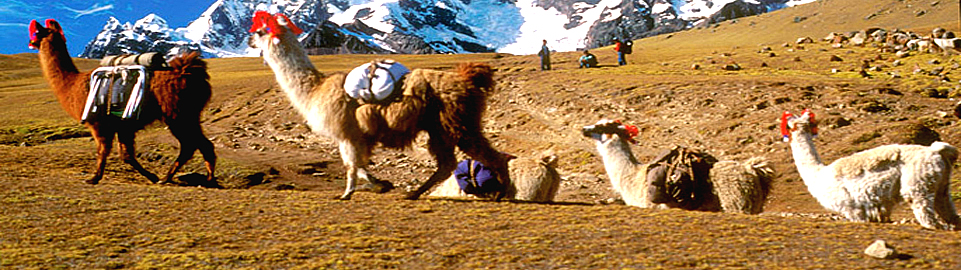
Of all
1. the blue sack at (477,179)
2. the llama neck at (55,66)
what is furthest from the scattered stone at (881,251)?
the llama neck at (55,66)

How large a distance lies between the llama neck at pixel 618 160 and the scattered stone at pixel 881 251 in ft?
13.6

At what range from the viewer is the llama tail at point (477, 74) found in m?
6.45

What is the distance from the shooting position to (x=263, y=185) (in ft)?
35.6

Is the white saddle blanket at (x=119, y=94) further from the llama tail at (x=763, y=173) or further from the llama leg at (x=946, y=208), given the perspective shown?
the llama leg at (x=946, y=208)

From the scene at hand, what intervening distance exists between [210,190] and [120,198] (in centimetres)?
91

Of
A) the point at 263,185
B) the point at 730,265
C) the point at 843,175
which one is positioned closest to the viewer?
the point at 730,265

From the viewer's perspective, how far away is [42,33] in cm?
866

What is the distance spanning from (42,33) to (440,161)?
5.77 metres

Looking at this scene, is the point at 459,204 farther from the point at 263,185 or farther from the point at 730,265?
the point at 263,185

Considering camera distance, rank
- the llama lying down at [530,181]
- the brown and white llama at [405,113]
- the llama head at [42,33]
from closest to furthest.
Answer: the brown and white llama at [405,113]
the llama lying down at [530,181]
the llama head at [42,33]

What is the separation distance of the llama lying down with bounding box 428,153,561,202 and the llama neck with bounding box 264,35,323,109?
2.11 meters

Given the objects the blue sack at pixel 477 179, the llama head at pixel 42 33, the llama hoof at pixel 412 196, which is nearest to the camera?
the llama hoof at pixel 412 196

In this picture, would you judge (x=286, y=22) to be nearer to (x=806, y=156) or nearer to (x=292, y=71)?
(x=292, y=71)

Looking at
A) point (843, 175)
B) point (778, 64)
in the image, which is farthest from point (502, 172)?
point (778, 64)
